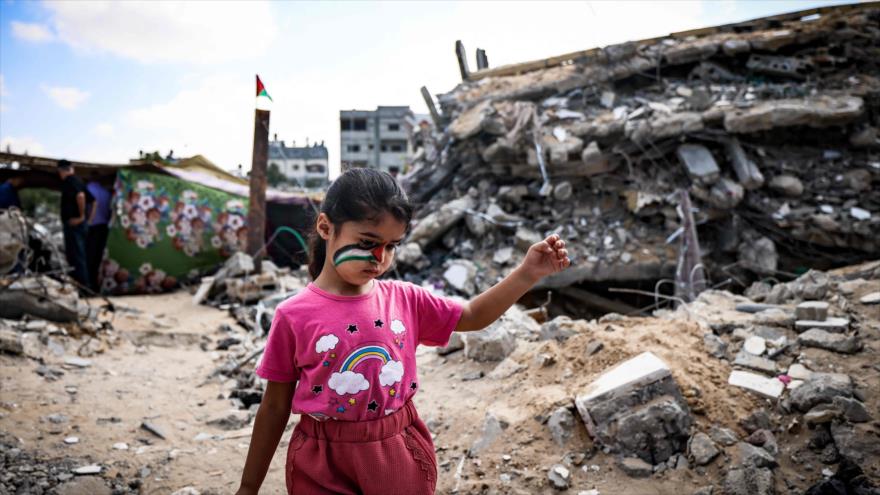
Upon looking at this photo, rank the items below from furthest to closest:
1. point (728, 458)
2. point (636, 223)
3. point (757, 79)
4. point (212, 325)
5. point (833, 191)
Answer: point (757, 79), point (636, 223), point (833, 191), point (212, 325), point (728, 458)

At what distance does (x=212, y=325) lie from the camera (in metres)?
5.17

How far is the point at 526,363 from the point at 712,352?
3.01 ft

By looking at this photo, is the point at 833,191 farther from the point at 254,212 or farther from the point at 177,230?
the point at 177,230

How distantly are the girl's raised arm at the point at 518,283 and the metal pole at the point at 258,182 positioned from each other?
5.50 meters

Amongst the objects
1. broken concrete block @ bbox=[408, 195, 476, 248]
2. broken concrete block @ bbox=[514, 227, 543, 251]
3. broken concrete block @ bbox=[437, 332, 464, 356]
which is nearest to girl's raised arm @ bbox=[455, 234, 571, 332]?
broken concrete block @ bbox=[437, 332, 464, 356]

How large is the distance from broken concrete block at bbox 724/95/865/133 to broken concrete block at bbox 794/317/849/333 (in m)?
4.54

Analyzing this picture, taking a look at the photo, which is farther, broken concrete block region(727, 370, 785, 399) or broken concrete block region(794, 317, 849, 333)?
broken concrete block region(794, 317, 849, 333)

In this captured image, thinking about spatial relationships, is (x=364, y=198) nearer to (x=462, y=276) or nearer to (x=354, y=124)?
(x=462, y=276)

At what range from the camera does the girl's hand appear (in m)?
1.37

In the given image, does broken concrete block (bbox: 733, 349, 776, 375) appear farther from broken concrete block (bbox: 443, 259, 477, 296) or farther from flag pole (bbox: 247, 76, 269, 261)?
flag pole (bbox: 247, 76, 269, 261)

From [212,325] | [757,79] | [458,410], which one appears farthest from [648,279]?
[212,325]

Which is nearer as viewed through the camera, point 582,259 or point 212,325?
point 212,325

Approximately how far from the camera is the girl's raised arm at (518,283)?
1369 mm

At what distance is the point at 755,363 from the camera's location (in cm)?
→ 228
